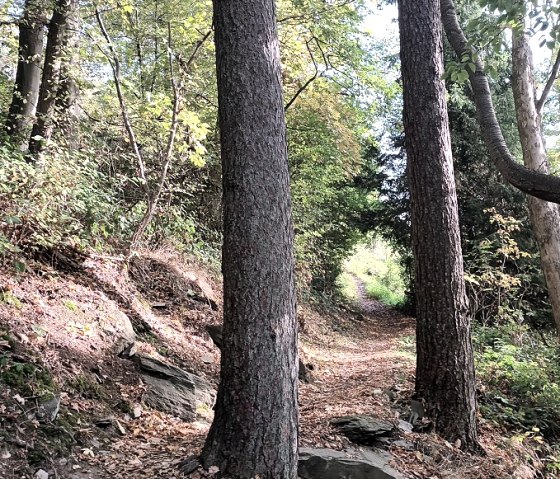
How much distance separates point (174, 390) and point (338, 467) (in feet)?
7.67

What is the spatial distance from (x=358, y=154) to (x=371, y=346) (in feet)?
19.4

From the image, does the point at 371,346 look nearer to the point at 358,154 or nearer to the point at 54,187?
the point at 358,154

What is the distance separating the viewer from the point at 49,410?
4.03m

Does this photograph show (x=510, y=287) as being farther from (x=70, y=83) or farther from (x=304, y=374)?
(x=70, y=83)

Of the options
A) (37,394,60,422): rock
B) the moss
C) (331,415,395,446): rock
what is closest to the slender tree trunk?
the moss

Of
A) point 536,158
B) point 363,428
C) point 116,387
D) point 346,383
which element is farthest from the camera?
point 536,158

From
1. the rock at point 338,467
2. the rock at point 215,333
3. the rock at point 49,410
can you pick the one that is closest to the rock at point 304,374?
the rock at point 215,333

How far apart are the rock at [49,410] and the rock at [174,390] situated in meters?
1.18

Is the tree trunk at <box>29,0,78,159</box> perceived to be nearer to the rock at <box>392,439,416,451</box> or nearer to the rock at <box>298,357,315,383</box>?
the rock at <box>298,357,315,383</box>

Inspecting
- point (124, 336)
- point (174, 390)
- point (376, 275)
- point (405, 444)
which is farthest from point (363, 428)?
point (376, 275)

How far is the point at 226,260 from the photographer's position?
3.56 m

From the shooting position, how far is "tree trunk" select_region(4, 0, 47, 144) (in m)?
7.45

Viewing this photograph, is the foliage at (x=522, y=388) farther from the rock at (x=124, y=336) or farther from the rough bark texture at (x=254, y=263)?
the rock at (x=124, y=336)

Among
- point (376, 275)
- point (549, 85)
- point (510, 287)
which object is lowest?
point (510, 287)
